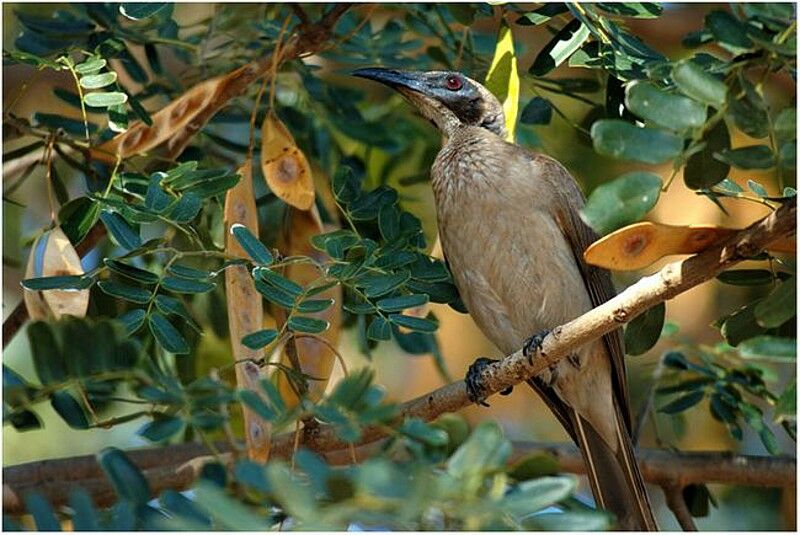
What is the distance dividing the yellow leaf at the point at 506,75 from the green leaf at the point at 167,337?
148 cm

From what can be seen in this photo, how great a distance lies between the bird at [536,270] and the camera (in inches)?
179

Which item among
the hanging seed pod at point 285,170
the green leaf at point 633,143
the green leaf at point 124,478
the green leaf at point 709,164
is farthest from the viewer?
the hanging seed pod at point 285,170

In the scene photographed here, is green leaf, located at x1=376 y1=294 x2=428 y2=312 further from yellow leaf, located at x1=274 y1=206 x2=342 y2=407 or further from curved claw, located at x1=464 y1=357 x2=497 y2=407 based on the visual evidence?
curved claw, located at x1=464 y1=357 x2=497 y2=407

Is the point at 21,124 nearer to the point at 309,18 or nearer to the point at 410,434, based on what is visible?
the point at 309,18

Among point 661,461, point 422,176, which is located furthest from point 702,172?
point 422,176

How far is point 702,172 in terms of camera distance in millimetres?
3205

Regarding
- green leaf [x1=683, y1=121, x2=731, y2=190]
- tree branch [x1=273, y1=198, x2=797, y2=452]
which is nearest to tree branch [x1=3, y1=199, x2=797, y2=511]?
tree branch [x1=273, y1=198, x2=797, y2=452]

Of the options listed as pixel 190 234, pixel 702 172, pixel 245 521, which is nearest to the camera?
pixel 245 521

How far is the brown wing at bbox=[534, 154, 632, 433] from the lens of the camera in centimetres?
456

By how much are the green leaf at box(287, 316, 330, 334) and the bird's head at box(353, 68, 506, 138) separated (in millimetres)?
1648

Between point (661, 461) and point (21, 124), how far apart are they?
2.58 meters

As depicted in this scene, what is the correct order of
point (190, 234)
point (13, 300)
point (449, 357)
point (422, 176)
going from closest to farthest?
1. point (190, 234)
2. point (422, 176)
3. point (13, 300)
4. point (449, 357)

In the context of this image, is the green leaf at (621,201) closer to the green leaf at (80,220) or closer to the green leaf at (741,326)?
the green leaf at (741,326)

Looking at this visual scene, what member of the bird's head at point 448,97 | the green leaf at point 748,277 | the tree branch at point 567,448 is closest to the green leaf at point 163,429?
→ the tree branch at point 567,448
